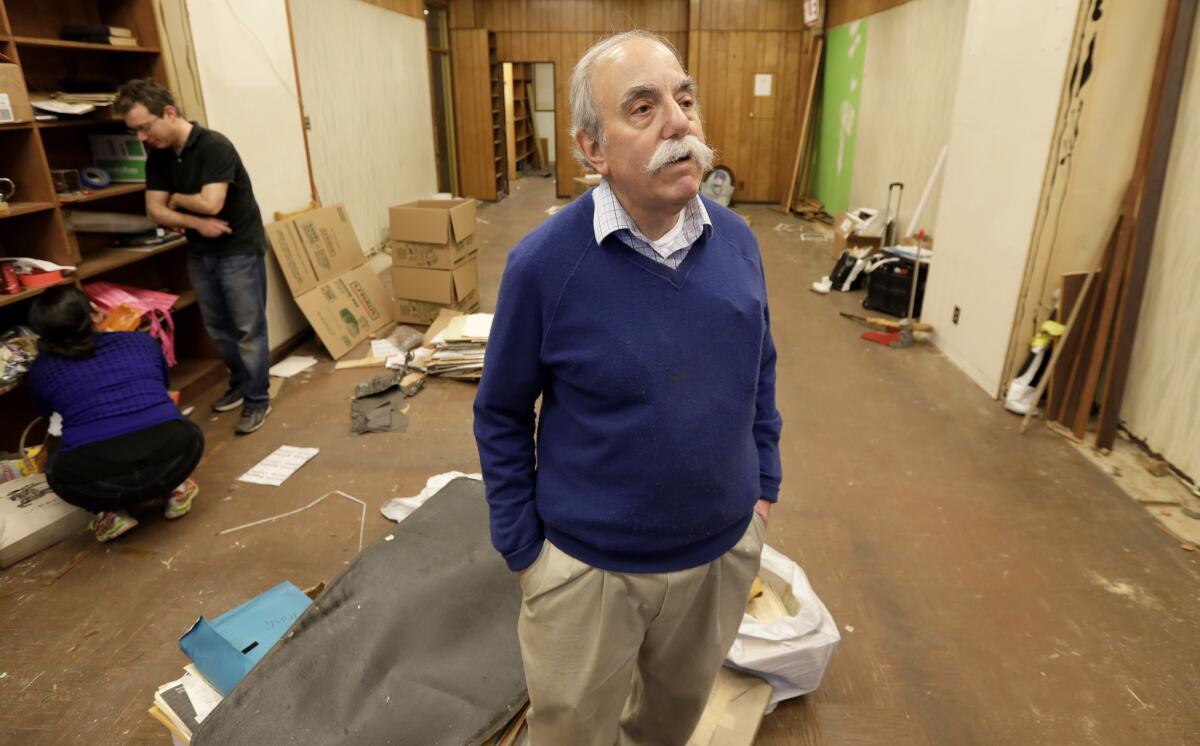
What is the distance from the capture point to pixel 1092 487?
119 inches

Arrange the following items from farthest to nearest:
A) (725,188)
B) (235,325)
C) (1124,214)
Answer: (725,188) < (235,325) < (1124,214)

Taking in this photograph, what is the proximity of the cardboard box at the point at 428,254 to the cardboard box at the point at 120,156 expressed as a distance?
5.29ft

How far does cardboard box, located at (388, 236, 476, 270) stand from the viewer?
487 cm

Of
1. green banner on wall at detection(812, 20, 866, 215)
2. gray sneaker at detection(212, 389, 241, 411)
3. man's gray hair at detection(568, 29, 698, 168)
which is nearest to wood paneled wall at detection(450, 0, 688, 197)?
green banner on wall at detection(812, 20, 866, 215)

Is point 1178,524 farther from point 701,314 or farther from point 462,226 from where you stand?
point 462,226

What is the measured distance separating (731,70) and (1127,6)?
7.03m

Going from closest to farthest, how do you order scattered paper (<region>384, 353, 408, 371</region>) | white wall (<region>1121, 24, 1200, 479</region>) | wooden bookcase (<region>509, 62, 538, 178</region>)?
white wall (<region>1121, 24, 1200, 479</region>) → scattered paper (<region>384, 353, 408, 371</region>) → wooden bookcase (<region>509, 62, 538, 178</region>)

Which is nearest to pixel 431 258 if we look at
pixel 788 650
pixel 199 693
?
pixel 199 693

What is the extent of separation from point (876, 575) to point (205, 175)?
3.37m

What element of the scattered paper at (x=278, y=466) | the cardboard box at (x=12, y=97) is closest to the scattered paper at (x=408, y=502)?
the scattered paper at (x=278, y=466)

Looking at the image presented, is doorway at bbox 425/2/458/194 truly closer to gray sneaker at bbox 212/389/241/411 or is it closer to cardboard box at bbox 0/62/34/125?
gray sneaker at bbox 212/389/241/411

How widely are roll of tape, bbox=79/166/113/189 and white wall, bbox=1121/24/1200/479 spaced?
492 centimetres

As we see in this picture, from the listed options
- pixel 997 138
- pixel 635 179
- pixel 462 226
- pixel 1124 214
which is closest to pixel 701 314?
pixel 635 179

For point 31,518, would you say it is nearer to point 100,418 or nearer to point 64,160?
point 100,418
